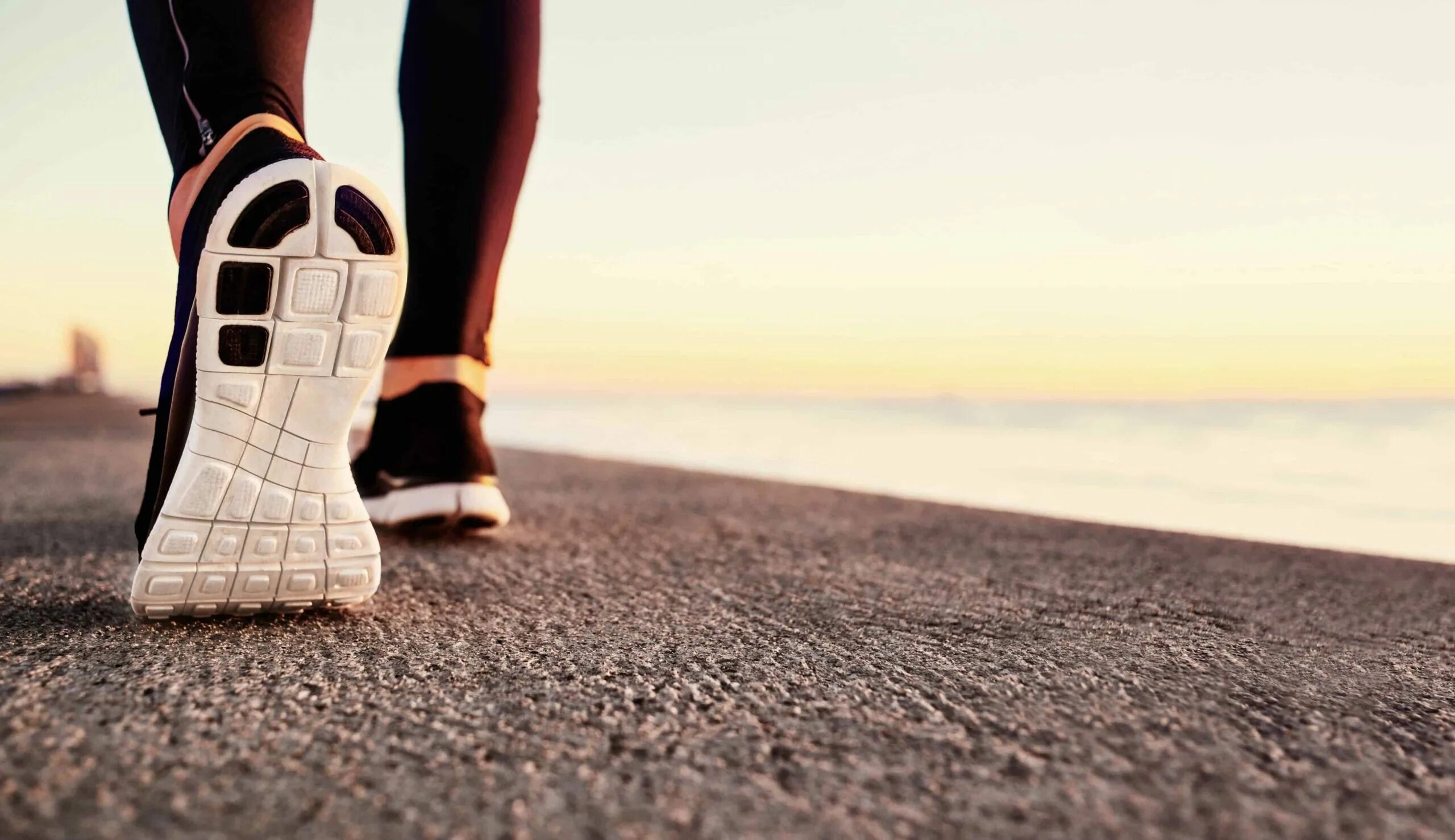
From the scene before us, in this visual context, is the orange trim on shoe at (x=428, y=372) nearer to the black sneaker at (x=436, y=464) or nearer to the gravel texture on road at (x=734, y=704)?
the black sneaker at (x=436, y=464)

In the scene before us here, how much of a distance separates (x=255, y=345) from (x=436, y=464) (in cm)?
48

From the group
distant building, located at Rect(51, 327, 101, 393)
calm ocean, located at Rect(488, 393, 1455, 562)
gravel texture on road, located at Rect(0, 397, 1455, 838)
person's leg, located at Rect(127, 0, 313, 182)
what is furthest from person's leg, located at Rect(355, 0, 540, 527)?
distant building, located at Rect(51, 327, 101, 393)

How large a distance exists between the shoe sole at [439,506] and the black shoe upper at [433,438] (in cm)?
1

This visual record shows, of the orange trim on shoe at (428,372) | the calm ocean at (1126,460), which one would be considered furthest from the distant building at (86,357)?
the orange trim on shoe at (428,372)

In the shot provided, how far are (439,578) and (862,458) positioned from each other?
3093mm

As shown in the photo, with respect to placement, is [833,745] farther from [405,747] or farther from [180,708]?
[180,708]

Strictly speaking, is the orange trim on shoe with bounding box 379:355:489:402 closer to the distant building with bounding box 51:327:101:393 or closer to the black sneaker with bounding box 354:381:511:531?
the black sneaker with bounding box 354:381:511:531

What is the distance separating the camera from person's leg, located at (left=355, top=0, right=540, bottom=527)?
129 cm

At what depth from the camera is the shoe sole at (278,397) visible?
784 millimetres

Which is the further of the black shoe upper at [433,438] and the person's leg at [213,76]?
the black shoe upper at [433,438]

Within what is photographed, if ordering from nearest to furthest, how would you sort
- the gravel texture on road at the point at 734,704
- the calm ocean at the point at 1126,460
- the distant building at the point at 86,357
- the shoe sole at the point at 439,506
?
the gravel texture on road at the point at 734,704 < the shoe sole at the point at 439,506 < the calm ocean at the point at 1126,460 < the distant building at the point at 86,357

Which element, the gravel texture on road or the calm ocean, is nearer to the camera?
the gravel texture on road

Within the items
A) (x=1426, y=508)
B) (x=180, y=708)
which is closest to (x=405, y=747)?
(x=180, y=708)

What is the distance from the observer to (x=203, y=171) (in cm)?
85
